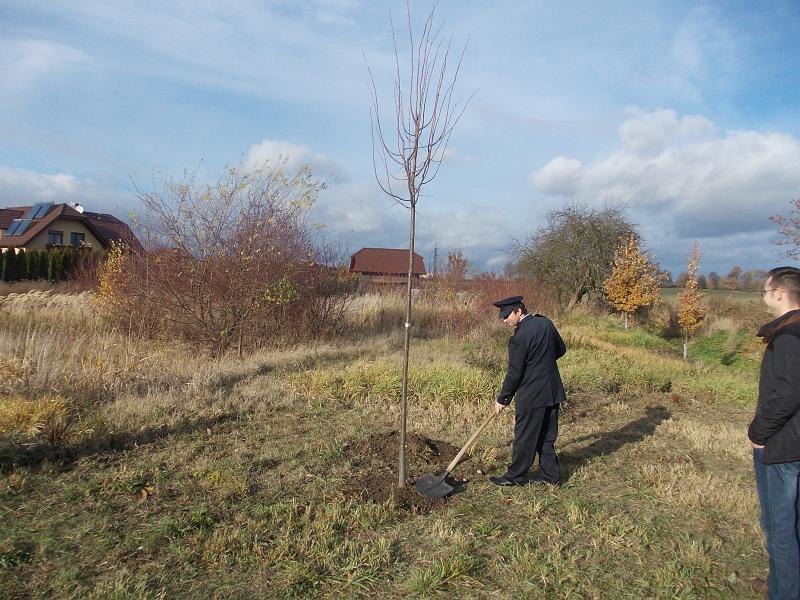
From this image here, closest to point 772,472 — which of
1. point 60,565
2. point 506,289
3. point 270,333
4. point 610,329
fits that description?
point 60,565

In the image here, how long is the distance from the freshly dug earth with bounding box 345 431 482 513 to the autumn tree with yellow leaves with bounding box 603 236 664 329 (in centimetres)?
1703

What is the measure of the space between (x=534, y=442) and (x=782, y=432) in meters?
2.01

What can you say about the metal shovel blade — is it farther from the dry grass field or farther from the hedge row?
the hedge row

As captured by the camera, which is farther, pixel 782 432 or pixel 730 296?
pixel 730 296

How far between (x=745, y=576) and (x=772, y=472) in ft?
3.21

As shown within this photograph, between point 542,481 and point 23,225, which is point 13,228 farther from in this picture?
point 542,481

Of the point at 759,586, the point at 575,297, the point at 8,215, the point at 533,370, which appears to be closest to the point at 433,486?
the point at 533,370

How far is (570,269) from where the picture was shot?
81.1 ft

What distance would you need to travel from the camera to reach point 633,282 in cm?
2061

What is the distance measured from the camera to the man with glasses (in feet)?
8.89

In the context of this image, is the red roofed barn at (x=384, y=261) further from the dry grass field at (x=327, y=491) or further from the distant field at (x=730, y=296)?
the dry grass field at (x=327, y=491)

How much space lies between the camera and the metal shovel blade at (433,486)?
425 cm

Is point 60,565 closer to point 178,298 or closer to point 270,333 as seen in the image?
point 178,298

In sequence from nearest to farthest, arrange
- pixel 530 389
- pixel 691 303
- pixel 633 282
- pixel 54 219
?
pixel 530 389 < pixel 691 303 < pixel 633 282 < pixel 54 219
